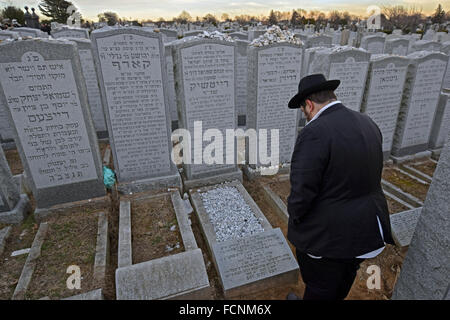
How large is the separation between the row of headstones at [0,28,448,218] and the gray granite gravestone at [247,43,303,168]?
2 centimetres

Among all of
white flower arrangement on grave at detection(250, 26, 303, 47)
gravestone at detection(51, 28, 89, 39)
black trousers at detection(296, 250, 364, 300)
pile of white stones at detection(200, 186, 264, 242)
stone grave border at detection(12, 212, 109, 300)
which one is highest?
gravestone at detection(51, 28, 89, 39)

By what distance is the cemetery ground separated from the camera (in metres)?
3.44

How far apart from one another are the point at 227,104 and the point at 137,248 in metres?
3.23

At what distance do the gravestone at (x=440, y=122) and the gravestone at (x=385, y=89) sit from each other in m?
1.39

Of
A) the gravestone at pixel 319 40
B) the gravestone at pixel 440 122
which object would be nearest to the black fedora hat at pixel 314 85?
the gravestone at pixel 440 122

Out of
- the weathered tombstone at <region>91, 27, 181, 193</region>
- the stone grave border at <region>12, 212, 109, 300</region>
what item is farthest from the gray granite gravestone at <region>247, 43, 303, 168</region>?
the stone grave border at <region>12, 212, 109, 300</region>

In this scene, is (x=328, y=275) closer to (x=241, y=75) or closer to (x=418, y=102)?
(x=418, y=102)

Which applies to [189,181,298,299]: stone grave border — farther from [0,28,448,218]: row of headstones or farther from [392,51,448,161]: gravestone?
[392,51,448,161]: gravestone

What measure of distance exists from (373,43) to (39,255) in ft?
51.1

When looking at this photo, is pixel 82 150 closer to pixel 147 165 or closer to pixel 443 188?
pixel 147 165

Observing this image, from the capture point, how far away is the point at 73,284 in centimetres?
337

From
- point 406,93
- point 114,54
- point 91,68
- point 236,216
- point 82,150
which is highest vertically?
point 114,54

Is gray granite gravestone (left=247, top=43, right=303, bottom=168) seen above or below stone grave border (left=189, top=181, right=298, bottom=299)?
above
